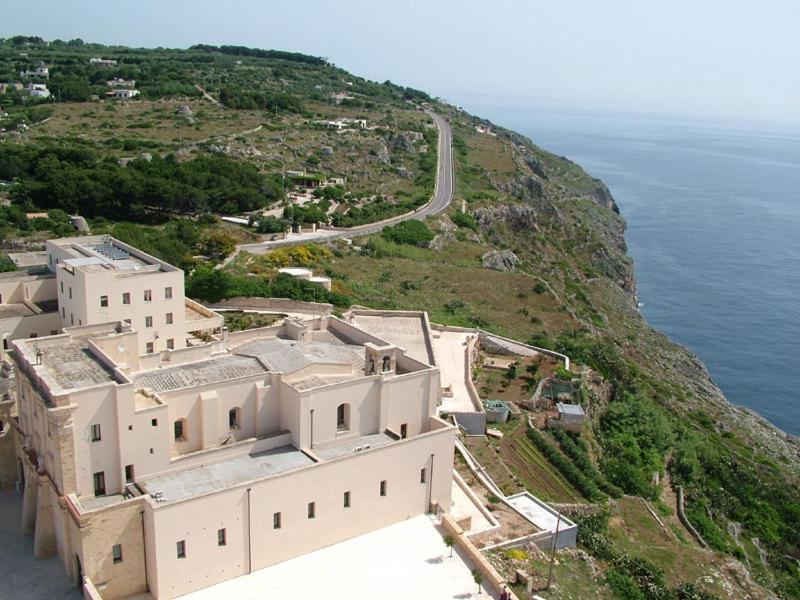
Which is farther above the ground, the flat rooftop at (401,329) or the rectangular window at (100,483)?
the rectangular window at (100,483)

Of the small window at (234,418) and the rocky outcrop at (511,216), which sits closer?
the small window at (234,418)

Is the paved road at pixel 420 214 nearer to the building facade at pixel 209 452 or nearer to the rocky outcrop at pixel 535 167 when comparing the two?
the rocky outcrop at pixel 535 167

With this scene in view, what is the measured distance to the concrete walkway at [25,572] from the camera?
64.6 ft

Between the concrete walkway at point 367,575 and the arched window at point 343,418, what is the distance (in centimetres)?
351

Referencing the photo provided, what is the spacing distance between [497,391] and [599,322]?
3010cm

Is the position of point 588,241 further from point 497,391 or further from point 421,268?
point 497,391

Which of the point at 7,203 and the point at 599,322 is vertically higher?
the point at 7,203

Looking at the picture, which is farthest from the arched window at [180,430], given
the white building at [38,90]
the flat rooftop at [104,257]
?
the white building at [38,90]

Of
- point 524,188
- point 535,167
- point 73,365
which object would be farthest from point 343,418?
point 535,167

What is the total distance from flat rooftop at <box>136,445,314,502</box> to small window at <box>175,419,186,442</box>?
1.22m

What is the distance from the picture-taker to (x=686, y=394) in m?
54.0

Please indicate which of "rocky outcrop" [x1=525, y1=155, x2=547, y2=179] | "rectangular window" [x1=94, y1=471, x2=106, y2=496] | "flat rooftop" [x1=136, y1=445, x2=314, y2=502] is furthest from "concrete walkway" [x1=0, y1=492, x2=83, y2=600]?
"rocky outcrop" [x1=525, y1=155, x2=547, y2=179]

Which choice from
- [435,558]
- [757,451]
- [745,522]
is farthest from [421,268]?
[435,558]

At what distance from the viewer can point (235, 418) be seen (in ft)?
78.0
